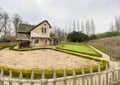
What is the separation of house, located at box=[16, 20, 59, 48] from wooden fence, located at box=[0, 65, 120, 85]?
86.5ft

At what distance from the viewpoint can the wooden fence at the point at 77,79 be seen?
6.92 meters

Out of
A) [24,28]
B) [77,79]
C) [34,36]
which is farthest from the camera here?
[24,28]

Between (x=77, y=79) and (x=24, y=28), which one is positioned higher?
(x=24, y=28)

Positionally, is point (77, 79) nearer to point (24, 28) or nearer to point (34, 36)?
point (34, 36)

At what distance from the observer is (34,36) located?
35312 mm

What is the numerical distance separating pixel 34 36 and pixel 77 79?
93.8 ft

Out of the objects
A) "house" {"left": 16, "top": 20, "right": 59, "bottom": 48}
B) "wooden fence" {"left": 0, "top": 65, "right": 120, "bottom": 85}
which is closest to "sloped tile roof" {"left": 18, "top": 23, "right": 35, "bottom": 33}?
"house" {"left": 16, "top": 20, "right": 59, "bottom": 48}

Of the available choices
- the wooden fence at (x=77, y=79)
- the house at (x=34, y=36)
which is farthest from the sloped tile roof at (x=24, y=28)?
the wooden fence at (x=77, y=79)

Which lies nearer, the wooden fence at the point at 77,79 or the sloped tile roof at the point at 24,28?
the wooden fence at the point at 77,79

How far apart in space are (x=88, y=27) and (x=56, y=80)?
80.4m

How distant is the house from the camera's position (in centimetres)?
3419

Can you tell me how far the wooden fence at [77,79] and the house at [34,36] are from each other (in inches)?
1038

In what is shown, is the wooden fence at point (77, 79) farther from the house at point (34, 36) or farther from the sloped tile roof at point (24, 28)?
the sloped tile roof at point (24, 28)

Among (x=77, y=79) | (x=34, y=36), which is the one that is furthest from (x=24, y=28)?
(x=77, y=79)
